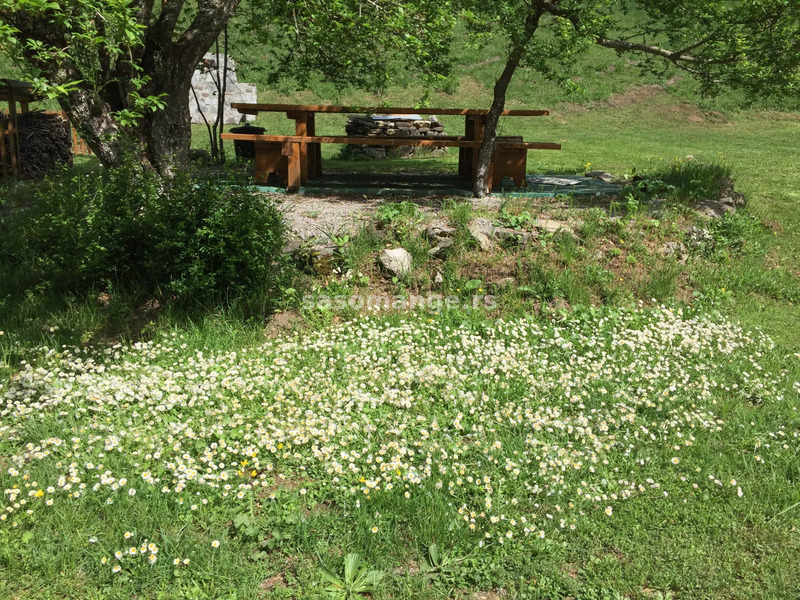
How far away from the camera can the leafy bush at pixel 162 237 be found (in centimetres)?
541

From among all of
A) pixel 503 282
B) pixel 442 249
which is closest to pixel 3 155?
pixel 442 249

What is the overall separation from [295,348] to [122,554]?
219cm

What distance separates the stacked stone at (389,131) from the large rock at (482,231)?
808 cm

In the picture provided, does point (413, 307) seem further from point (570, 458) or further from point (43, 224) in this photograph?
point (43, 224)

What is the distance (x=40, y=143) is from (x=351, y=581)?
11644mm

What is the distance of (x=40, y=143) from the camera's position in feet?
38.6

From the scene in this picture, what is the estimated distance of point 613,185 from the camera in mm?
9383

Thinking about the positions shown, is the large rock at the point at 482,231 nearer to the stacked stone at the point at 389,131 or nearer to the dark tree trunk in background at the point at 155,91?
the dark tree trunk in background at the point at 155,91

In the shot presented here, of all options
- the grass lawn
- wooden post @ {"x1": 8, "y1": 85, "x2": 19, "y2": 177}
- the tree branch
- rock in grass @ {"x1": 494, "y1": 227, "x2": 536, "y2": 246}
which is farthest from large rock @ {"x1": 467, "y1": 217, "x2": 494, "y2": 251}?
wooden post @ {"x1": 8, "y1": 85, "x2": 19, "y2": 177}

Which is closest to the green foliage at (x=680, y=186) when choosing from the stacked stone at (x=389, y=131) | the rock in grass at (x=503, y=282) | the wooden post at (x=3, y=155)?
the rock in grass at (x=503, y=282)

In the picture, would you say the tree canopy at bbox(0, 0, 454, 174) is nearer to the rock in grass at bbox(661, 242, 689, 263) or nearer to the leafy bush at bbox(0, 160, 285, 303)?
the leafy bush at bbox(0, 160, 285, 303)

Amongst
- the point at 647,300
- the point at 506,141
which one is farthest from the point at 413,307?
the point at 506,141

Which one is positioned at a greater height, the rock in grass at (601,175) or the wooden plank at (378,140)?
the wooden plank at (378,140)

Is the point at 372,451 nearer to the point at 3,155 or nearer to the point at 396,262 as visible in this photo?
the point at 396,262
